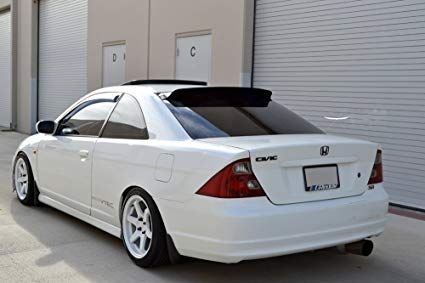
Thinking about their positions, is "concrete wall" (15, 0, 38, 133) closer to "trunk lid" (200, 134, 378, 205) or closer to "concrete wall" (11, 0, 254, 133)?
"concrete wall" (11, 0, 254, 133)

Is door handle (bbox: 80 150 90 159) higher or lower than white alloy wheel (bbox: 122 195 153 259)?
higher

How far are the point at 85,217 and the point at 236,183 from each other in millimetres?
2215

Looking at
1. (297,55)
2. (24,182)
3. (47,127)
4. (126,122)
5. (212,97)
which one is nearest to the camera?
(212,97)

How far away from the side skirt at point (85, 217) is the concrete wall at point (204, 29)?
15.2ft

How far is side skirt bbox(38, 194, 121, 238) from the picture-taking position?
4.81 metres

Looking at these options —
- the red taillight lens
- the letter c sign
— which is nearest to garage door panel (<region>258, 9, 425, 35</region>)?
the letter c sign

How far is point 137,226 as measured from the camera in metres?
4.45

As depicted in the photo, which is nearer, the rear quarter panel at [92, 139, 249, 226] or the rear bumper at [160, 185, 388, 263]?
the rear bumper at [160, 185, 388, 263]

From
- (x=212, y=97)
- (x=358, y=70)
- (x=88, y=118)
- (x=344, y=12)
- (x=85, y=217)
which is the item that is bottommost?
(x=85, y=217)

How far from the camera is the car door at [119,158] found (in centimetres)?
441

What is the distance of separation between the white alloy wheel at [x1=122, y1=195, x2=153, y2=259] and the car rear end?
410 millimetres

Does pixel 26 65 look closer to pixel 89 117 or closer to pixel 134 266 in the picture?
pixel 89 117

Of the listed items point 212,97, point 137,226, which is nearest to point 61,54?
point 212,97

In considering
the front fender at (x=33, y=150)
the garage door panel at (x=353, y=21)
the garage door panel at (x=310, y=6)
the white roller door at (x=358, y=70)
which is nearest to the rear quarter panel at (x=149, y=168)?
the front fender at (x=33, y=150)
